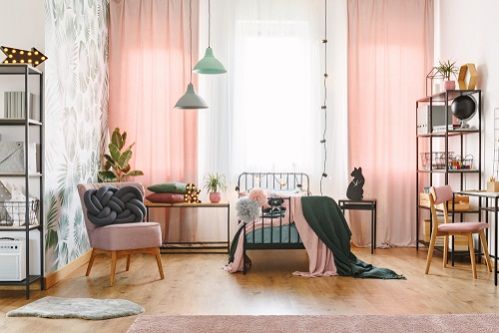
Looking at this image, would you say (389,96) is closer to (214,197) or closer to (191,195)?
(214,197)

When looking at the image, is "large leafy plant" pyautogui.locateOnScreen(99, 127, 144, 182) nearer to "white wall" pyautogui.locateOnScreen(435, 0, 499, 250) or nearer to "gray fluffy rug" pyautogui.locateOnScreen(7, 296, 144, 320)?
"gray fluffy rug" pyautogui.locateOnScreen(7, 296, 144, 320)

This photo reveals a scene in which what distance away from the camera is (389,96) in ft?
23.3

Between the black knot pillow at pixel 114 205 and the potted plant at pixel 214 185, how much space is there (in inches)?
49.8

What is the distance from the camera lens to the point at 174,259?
6.19 meters

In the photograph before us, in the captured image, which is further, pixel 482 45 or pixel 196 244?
pixel 196 244

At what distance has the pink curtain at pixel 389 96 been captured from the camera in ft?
23.3

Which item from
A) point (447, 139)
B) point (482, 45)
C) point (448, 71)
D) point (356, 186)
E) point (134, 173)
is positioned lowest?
point (356, 186)

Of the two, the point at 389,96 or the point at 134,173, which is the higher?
the point at 389,96

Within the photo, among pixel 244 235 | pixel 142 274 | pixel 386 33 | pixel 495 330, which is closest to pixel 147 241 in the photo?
pixel 142 274

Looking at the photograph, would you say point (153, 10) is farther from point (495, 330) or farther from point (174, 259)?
point (495, 330)

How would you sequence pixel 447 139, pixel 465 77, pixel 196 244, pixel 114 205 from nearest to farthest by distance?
pixel 114 205 < pixel 447 139 < pixel 465 77 < pixel 196 244

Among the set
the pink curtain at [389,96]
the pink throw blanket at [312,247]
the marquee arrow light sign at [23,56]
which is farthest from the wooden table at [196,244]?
the marquee arrow light sign at [23,56]

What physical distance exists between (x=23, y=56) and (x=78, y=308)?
1.98 m

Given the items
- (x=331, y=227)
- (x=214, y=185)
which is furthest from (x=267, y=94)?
(x=331, y=227)
